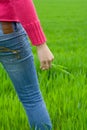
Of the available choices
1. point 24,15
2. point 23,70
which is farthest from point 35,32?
point 23,70

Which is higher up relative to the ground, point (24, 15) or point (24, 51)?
point (24, 15)

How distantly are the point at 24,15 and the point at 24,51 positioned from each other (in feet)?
0.70

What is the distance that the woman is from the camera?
198 cm

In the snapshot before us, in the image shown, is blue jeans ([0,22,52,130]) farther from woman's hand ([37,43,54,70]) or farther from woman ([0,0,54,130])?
woman's hand ([37,43,54,70])

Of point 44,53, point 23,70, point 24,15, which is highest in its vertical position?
point 24,15

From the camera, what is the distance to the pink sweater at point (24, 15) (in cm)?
196

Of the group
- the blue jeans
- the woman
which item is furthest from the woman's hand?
the blue jeans

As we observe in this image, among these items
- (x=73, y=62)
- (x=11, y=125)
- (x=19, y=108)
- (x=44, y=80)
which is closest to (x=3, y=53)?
(x=11, y=125)

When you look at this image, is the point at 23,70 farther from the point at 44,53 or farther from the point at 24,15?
the point at 24,15

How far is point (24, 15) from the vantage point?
1.96 m

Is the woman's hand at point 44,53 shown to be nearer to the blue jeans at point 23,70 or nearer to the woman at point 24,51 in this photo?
the woman at point 24,51

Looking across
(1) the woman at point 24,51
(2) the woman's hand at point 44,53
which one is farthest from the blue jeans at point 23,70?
(2) the woman's hand at point 44,53

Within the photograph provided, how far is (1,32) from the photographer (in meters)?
2.05

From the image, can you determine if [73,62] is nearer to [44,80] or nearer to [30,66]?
[44,80]
